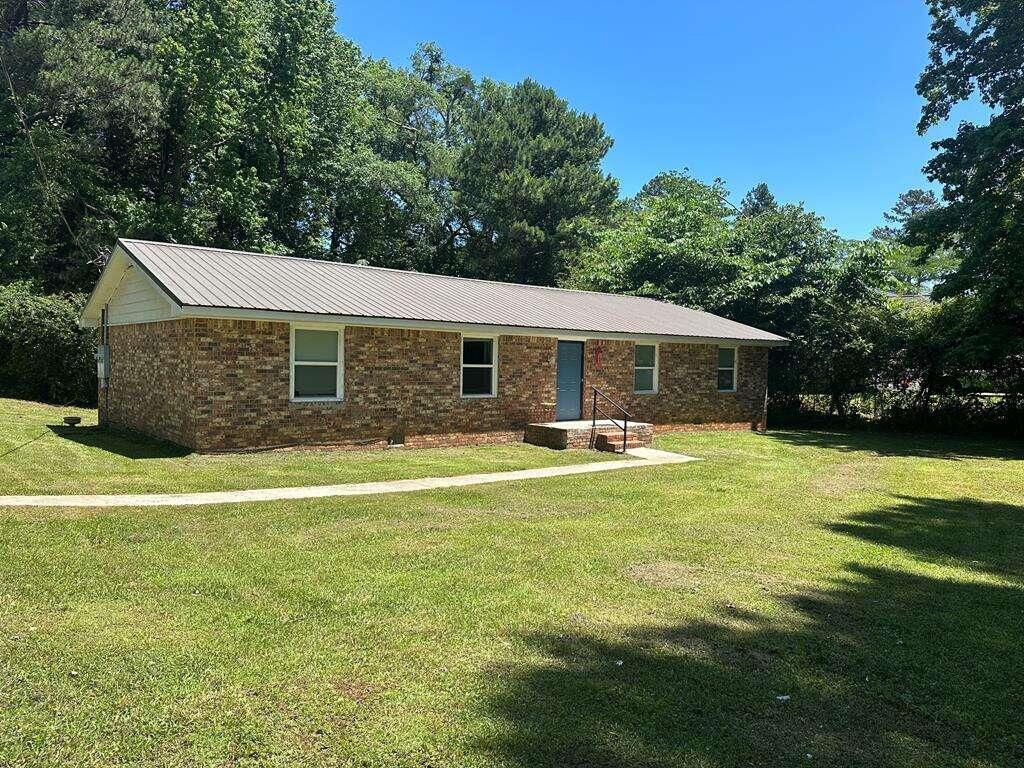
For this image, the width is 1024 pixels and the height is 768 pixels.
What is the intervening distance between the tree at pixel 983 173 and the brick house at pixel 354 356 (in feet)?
20.1

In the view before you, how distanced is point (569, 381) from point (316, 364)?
239 inches

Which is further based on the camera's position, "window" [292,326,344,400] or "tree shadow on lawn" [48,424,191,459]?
"window" [292,326,344,400]

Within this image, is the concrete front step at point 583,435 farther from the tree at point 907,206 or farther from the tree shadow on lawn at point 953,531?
the tree at point 907,206

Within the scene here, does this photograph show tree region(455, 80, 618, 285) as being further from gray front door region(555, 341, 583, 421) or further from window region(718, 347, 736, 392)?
gray front door region(555, 341, 583, 421)

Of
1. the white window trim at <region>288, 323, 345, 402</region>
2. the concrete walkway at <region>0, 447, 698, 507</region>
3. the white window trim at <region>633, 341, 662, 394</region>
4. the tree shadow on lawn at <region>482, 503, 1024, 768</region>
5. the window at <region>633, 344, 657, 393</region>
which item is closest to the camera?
the tree shadow on lawn at <region>482, 503, 1024, 768</region>

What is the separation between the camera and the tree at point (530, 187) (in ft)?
113

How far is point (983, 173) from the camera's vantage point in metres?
17.4

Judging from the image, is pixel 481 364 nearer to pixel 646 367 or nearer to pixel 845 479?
pixel 646 367

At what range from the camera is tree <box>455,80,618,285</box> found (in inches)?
1351

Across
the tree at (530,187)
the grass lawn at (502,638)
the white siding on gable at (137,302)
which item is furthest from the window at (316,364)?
the tree at (530,187)

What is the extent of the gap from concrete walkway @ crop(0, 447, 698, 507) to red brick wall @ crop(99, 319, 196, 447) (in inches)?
130

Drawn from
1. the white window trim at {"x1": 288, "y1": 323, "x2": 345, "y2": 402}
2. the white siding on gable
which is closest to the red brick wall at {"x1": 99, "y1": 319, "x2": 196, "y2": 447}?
the white siding on gable

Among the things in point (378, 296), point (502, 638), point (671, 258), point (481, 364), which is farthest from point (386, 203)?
point (502, 638)

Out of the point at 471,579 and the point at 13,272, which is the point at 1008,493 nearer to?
the point at 471,579
